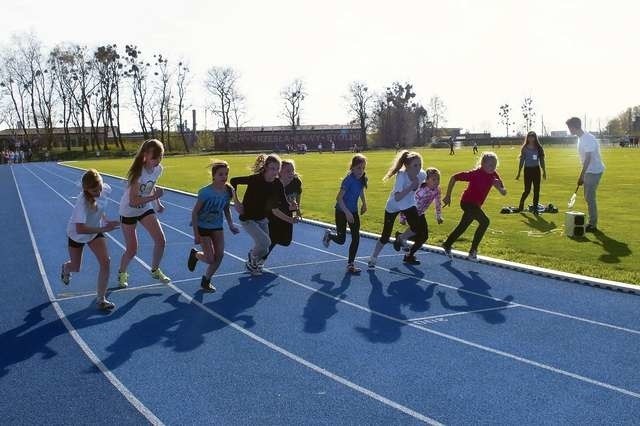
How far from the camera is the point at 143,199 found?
25.5 ft

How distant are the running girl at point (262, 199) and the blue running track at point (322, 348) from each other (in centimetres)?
66

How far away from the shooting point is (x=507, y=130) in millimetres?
138125

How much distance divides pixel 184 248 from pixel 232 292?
3.56 metres

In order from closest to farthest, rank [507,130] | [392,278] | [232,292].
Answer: [232,292] < [392,278] < [507,130]

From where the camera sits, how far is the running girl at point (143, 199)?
305 inches

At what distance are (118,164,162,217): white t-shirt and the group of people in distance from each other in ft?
0.04

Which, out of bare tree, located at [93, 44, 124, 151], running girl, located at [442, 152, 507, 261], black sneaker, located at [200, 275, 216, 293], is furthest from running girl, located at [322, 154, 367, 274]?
bare tree, located at [93, 44, 124, 151]

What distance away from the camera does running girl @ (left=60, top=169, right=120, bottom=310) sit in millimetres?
6758

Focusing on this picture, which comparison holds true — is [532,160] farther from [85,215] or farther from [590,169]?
[85,215]

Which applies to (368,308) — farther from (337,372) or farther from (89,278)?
(89,278)

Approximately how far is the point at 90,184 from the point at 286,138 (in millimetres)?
114762

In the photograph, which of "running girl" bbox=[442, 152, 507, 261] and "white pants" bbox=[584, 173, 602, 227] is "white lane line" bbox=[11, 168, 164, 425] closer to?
"running girl" bbox=[442, 152, 507, 261]

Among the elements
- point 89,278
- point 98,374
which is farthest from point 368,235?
point 98,374

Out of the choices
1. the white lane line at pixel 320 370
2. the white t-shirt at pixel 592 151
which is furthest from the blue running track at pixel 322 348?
the white t-shirt at pixel 592 151
